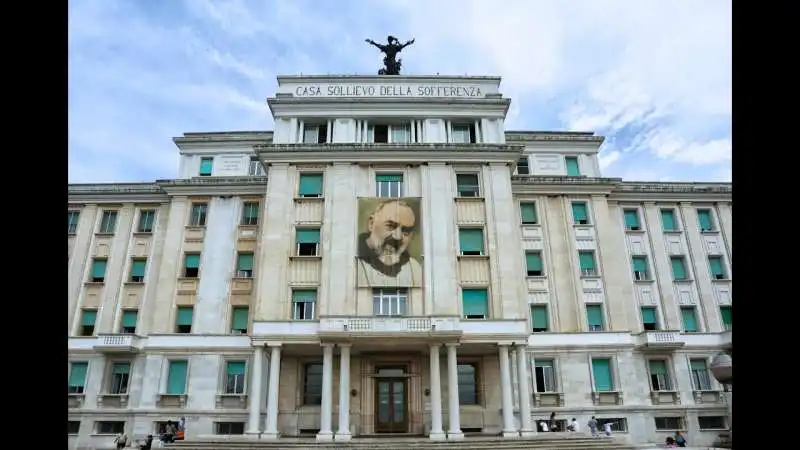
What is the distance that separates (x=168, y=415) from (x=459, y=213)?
18721 millimetres

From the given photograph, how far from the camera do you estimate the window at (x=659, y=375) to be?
3111 centimetres

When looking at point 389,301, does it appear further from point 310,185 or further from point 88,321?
point 88,321

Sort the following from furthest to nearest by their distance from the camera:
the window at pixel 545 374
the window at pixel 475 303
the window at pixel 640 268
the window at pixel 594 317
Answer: the window at pixel 640 268, the window at pixel 594 317, the window at pixel 545 374, the window at pixel 475 303

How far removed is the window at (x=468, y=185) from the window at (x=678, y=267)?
46.1 ft

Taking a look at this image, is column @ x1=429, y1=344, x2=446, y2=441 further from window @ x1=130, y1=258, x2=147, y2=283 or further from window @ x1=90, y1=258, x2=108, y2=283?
window @ x1=90, y1=258, x2=108, y2=283

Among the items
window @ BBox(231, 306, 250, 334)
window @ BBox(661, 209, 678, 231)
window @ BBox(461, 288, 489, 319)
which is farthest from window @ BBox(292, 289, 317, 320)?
window @ BBox(661, 209, 678, 231)

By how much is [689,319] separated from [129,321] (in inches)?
1334

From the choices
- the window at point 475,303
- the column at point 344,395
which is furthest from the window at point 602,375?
the column at point 344,395

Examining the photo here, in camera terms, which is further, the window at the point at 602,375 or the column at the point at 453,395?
the window at the point at 602,375

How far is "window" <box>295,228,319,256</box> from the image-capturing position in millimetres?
30234

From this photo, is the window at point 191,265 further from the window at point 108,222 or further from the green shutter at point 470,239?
the green shutter at point 470,239

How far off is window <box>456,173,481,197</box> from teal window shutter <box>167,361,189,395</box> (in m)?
17.9

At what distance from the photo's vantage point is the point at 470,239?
1203 inches

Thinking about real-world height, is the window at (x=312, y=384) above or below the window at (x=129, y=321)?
below
